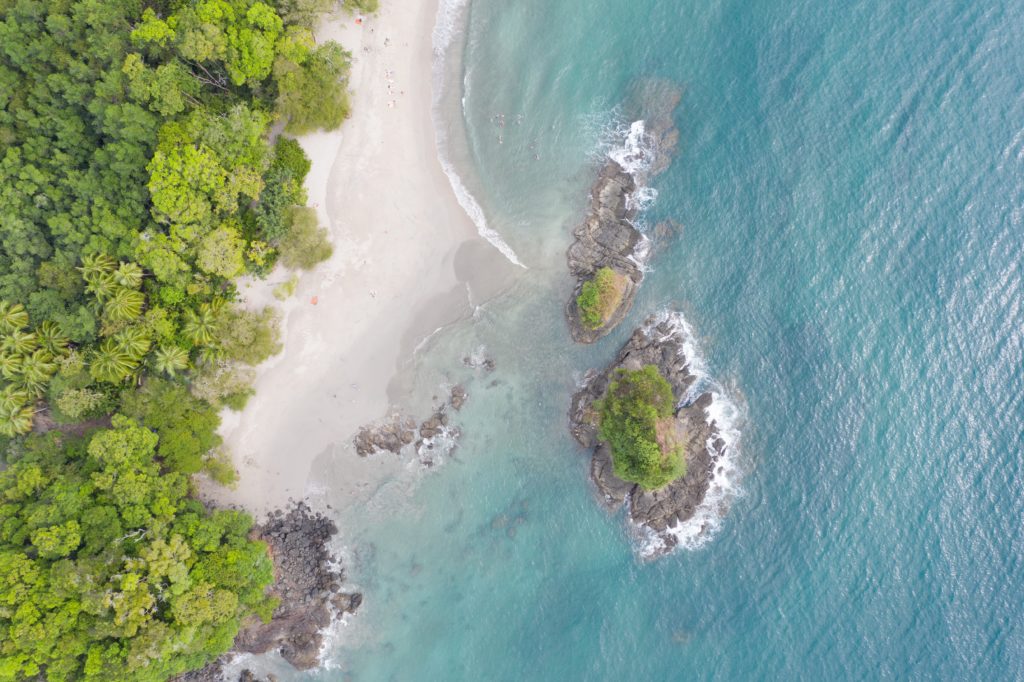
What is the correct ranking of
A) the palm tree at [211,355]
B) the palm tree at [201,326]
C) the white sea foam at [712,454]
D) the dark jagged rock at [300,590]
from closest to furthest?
the palm tree at [201,326] → the palm tree at [211,355] → the dark jagged rock at [300,590] → the white sea foam at [712,454]

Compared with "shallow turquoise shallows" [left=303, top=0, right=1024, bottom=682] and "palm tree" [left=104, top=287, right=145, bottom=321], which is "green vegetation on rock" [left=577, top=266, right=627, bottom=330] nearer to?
"shallow turquoise shallows" [left=303, top=0, right=1024, bottom=682]

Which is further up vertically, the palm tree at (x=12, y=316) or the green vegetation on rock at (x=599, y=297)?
the palm tree at (x=12, y=316)

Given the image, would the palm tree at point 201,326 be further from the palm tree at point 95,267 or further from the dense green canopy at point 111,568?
the dense green canopy at point 111,568

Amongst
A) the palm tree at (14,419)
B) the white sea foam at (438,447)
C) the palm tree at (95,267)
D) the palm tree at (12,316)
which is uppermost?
the palm tree at (95,267)

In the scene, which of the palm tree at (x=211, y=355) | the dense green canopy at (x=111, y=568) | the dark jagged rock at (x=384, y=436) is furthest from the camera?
the dark jagged rock at (x=384, y=436)

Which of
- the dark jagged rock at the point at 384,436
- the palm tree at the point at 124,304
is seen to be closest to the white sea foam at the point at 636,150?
the dark jagged rock at the point at 384,436

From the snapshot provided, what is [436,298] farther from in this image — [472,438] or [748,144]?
[748,144]

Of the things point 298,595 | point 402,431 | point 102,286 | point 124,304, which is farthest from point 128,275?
point 298,595

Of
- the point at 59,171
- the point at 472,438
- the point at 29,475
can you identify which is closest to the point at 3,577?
the point at 29,475

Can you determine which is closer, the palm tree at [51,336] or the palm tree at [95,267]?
the palm tree at [95,267]
